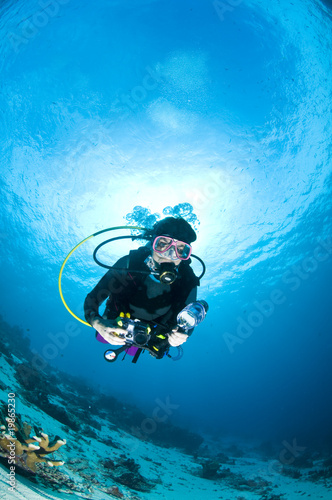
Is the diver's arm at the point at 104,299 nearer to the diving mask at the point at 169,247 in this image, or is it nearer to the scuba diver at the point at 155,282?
the scuba diver at the point at 155,282

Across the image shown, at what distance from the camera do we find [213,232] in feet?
61.5

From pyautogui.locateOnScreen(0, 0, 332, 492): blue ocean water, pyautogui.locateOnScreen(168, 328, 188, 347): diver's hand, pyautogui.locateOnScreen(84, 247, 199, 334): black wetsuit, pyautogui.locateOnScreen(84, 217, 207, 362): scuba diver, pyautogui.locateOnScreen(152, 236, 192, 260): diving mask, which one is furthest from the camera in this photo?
pyautogui.locateOnScreen(0, 0, 332, 492): blue ocean water

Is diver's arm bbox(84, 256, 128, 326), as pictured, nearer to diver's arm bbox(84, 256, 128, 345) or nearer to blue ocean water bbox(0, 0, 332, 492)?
diver's arm bbox(84, 256, 128, 345)

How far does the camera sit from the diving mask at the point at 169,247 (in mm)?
4059

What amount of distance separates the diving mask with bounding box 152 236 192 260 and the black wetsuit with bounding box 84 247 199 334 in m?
0.43

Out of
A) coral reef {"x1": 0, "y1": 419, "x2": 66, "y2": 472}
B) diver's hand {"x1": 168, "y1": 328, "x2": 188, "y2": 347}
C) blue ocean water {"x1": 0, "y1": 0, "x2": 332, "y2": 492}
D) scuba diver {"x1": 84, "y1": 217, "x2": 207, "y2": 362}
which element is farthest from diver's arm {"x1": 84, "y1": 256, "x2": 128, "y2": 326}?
blue ocean water {"x1": 0, "y1": 0, "x2": 332, "y2": 492}

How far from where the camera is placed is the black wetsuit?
391cm

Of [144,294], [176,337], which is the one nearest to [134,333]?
[176,337]

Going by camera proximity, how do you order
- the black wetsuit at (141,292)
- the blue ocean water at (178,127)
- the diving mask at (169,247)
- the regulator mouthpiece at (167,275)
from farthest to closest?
the blue ocean water at (178,127)
the diving mask at (169,247)
the black wetsuit at (141,292)
the regulator mouthpiece at (167,275)

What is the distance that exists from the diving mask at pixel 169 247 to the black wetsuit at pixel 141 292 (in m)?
0.43

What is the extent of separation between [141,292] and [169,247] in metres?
0.99

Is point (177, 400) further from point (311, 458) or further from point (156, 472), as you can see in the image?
point (156, 472)

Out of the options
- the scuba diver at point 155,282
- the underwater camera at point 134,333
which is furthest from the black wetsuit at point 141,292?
the underwater camera at point 134,333

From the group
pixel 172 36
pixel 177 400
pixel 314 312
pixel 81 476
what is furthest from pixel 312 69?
pixel 177 400
